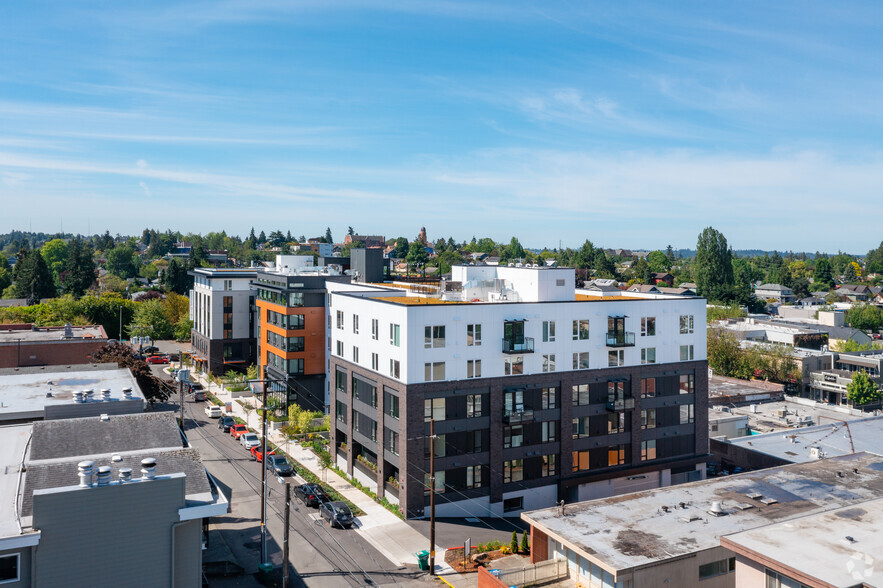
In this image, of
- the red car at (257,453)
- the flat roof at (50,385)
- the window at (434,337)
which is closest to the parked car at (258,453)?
the red car at (257,453)

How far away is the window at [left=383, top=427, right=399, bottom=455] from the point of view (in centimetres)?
4803

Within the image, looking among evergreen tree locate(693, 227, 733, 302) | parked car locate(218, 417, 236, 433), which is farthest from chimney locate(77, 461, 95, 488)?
evergreen tree locate(693, 227, 733, 302)

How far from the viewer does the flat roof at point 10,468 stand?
24.5m

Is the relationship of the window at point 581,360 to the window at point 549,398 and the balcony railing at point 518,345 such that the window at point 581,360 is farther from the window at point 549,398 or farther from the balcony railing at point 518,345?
the balcony railing at point 518,345

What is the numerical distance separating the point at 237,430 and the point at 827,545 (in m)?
53.9

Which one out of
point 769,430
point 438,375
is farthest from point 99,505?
point 769,430

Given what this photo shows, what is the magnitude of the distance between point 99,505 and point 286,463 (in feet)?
104

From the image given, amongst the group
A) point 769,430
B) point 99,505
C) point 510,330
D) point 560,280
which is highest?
point 560,280

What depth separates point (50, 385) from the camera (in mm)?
46469

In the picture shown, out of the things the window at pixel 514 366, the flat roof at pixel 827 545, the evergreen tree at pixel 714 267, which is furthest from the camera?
the evergreen tree at pixel 714 267

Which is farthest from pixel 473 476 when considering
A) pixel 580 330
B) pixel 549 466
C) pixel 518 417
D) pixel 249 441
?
pixel 249 441

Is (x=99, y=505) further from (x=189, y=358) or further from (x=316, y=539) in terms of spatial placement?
(x=189, y=358)

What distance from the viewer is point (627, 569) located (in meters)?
30.0

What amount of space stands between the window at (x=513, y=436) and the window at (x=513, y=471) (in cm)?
125
